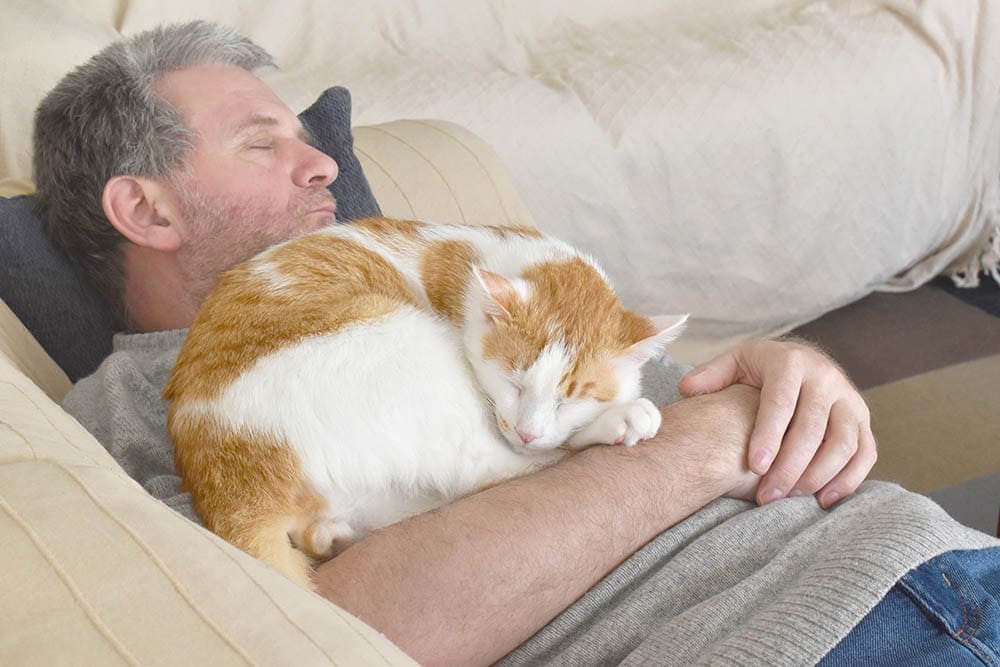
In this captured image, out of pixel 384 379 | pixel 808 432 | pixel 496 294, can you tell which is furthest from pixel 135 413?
pixel 808 432

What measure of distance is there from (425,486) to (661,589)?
274 millimetres

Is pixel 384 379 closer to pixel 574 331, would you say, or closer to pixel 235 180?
pixel 574 331

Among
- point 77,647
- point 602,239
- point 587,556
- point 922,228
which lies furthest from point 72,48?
point 922,228

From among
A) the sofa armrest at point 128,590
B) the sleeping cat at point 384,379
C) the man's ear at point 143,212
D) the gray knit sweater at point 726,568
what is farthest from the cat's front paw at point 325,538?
the man's ear at point 143,212

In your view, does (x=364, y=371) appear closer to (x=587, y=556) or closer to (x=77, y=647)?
(x=587, y=556)

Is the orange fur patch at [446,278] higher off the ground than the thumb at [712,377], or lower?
higher

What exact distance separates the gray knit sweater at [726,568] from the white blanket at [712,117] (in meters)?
1.16

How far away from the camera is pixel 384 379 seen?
104 centimetres

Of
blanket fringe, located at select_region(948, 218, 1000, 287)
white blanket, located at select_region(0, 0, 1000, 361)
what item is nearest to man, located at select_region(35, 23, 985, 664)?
white blanket, located at select_region(0, 0, 1000, 361)

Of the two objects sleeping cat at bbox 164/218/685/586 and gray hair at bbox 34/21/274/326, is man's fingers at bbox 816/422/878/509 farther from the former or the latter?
gray hair at bbox 34/21/274/326

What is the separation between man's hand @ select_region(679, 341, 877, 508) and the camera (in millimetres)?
1179

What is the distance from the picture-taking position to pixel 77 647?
531 millimetres

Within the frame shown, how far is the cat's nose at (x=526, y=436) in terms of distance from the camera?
1.13 m

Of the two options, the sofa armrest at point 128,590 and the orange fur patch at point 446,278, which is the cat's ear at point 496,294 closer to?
the orange fur patch at point 446,278
